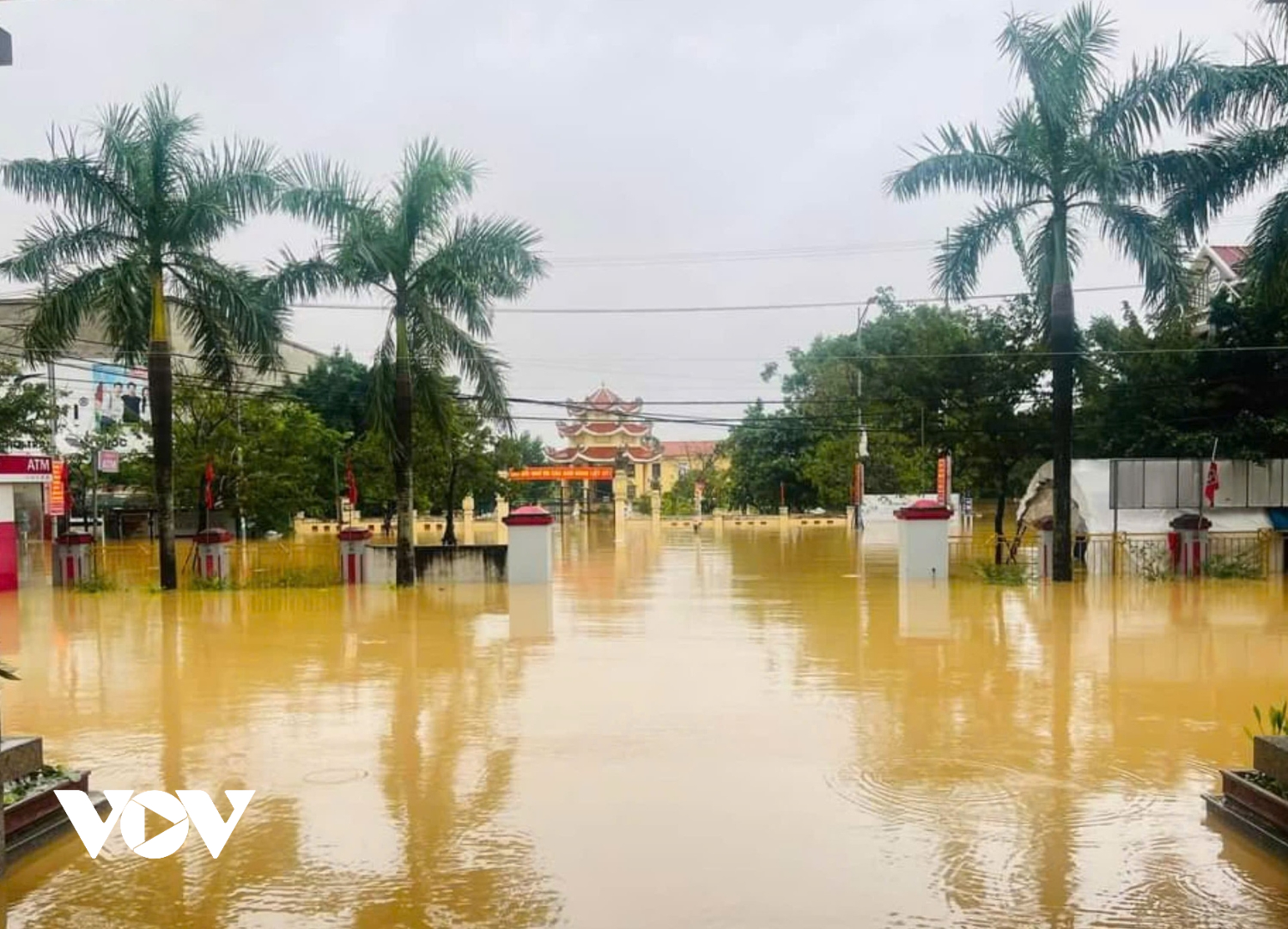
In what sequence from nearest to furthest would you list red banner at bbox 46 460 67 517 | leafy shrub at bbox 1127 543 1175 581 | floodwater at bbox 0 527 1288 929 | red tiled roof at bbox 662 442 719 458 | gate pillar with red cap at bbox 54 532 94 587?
floodwater at bbox 0 527 1288 929, leafy shrub at bbox 1127 543 1175 581, gate pillar with red cap at bbox 54 532 94 587, red banner at bbox 46 460 67 517, red tiled roof at bbox 662 442 719 458

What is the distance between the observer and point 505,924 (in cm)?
449

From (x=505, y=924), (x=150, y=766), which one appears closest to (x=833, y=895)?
(x=505, y=924)

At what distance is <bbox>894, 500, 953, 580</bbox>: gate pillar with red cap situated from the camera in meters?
18.9

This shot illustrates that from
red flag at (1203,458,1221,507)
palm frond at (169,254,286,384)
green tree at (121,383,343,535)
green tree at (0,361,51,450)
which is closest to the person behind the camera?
palm frond at (169,254,286,384)

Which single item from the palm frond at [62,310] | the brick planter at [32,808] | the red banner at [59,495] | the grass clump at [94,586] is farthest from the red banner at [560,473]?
the brick planter at [32,808]

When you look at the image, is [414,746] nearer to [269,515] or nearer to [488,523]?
[269,515]

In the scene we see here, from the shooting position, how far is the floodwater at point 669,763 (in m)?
4.76

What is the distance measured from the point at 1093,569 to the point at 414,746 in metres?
16.1

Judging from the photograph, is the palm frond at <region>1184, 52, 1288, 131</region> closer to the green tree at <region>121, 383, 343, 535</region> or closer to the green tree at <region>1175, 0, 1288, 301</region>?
the green tree at <region>1175, 0, 1288, 301</region>

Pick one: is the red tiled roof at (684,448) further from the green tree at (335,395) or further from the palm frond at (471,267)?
the palm frond at (471,267)

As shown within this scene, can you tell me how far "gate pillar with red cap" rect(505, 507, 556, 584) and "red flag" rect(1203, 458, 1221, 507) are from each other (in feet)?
40.3

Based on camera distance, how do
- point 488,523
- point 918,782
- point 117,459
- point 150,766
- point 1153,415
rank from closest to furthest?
point 918,782
point 150,766
point 1153,415
point 117,459
point 488,523

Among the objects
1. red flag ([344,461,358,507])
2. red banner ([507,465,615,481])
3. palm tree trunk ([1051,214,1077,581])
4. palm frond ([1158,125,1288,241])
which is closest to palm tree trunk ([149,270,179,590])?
red flag ([344,461,358,507])

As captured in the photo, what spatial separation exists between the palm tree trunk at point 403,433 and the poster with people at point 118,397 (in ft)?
58.9
